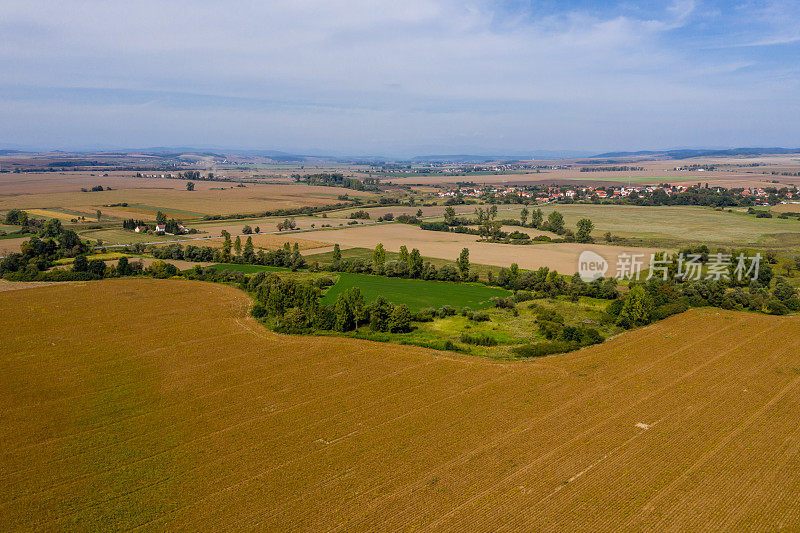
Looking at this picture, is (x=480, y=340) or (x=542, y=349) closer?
(x=542, y=349)

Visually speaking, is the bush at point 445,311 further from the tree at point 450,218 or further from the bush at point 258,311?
the tree at point 450,218

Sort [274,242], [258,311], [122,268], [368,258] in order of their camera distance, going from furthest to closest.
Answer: [274,242]
[368,258]
[122,268]
[258,311]

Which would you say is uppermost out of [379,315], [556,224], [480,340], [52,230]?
[556,224]

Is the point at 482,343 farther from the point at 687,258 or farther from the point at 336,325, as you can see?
the point at 687,258

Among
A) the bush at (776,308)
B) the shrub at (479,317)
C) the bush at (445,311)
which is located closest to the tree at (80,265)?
the bush at (445,311)

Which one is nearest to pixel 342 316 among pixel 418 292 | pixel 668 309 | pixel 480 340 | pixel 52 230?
pixel 480 340

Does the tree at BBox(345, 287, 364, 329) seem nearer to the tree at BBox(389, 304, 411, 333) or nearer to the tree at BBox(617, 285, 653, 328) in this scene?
the tree at BBox(389, 304, 411, 333)

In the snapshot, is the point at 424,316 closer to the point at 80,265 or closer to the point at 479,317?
the point at 479,317

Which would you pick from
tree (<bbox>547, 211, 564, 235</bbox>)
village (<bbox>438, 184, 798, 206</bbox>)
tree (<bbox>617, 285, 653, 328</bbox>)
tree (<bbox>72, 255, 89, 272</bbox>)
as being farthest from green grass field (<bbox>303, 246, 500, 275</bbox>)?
village (<bbox>438, 184, 798, 206</bbox>)
